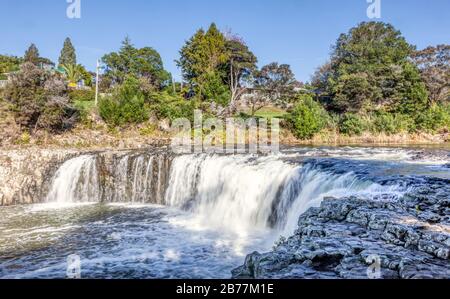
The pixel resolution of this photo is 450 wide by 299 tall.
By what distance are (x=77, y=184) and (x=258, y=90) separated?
22.2 meters

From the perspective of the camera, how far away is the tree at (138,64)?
38938mm

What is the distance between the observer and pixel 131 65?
129 feet

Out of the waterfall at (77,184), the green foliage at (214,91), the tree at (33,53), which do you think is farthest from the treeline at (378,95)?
the tree at (33,53)

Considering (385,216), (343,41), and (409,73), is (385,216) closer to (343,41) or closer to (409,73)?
(409,73)

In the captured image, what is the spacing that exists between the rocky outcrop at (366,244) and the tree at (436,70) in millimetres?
31867

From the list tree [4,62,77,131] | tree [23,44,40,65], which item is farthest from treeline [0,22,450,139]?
tree [23,44,40,65]

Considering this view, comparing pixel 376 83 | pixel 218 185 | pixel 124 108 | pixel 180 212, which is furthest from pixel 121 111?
pixel 376 83

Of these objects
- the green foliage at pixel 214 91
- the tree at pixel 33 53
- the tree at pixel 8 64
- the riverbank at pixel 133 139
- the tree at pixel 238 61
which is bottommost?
the riverbank at pixel 133 139

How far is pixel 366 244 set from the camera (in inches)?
187

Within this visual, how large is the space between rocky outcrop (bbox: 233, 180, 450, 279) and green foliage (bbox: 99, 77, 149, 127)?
21091 millimetres

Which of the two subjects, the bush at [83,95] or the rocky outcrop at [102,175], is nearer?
the rocky outcrop at [102,175]

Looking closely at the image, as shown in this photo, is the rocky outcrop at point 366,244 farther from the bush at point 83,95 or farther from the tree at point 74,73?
the tree at point 74,73

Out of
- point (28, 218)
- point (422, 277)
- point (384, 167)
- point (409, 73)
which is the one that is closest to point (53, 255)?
point (28, 218)

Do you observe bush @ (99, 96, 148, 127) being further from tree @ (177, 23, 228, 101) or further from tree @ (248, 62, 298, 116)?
tree @ (248, 62, 298, 116)
